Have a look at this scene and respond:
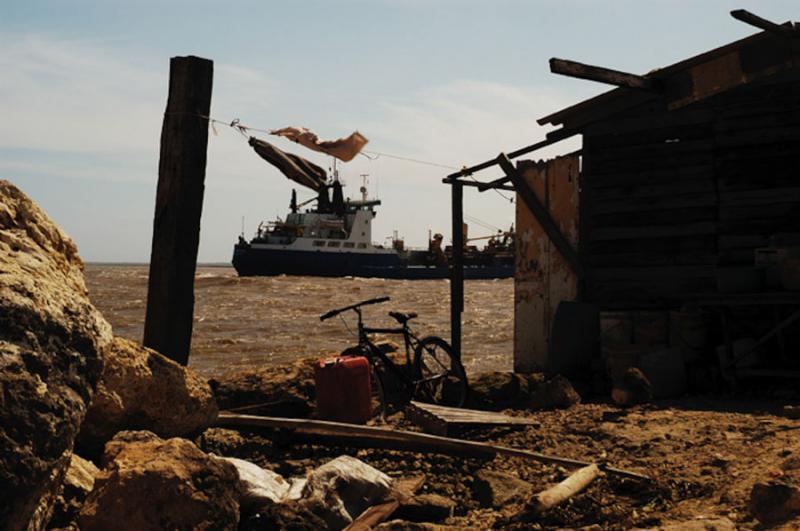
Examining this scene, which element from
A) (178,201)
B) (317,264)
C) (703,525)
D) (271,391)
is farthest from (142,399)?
(317,264)

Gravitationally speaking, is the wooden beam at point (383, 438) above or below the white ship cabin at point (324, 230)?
below

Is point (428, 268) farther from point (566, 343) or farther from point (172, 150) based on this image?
point (172, 150)

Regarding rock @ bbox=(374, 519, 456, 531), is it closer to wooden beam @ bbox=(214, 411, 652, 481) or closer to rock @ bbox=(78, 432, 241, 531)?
rock @ bbox=(78, 432, 241, 531)

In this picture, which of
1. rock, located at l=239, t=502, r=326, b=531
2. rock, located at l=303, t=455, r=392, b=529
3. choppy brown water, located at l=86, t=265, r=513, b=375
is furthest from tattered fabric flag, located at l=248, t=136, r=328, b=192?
rock, located at l=239, t=502, r=326, b=531

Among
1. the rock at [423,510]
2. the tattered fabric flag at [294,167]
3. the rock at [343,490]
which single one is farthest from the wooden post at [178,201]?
the tattered fabric flag at [294,167]

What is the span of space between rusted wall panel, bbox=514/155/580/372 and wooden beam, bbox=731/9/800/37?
3.66m

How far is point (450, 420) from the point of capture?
7547 millimetres

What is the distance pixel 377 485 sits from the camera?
19.0ft

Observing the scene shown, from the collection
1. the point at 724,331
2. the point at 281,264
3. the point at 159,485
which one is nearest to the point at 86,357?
the point at 159,485

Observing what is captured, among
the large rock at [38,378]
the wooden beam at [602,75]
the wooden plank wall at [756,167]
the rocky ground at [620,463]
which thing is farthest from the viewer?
the wooden plank wall at [756,167]

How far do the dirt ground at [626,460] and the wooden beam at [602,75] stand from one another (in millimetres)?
3332

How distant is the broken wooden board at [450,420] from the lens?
24.9 ft

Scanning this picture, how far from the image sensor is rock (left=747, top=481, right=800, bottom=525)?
4.78m

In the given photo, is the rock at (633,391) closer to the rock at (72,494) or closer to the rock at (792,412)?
Result: the rock at (792,412)
